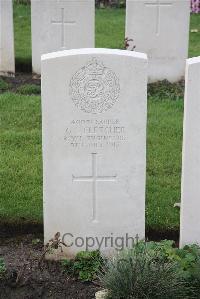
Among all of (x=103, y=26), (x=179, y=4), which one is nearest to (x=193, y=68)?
(x=179, y=4)

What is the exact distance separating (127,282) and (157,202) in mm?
1456

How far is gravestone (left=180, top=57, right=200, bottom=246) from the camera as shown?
175 inches

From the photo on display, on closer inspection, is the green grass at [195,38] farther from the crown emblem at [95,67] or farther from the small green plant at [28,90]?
the crown emblem at [95,67]

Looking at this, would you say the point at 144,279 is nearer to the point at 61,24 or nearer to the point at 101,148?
the point at 101,148

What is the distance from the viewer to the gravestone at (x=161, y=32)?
9047mm

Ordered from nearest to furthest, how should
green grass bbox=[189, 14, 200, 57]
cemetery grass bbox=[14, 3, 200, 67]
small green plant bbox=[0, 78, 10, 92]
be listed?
1. small green plant bbox=[0, 78, 10, 92]
2. cemetery grass bbox=[14, 3, 200, 67]
3. green grass bbox=[189, 14, 200, 57]

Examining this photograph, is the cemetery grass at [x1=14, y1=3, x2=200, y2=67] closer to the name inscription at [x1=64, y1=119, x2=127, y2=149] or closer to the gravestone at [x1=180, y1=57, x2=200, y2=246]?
the name inscription at [x1=64, y1=119, x2=127, y2=149]

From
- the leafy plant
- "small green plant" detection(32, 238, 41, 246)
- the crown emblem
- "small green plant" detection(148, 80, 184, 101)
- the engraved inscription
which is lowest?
"small green plant" detection(32, 238, 41, 246)

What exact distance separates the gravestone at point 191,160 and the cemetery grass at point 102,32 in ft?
18.7

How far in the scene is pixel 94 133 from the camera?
4.59m

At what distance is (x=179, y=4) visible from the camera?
902 cm

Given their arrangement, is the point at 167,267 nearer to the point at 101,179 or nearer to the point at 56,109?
the point at 101,179

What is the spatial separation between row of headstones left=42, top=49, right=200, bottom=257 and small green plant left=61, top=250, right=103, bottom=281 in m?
0.10

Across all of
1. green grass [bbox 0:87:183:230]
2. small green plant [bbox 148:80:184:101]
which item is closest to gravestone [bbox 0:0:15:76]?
green grass [bbox 0:87:183:230]
